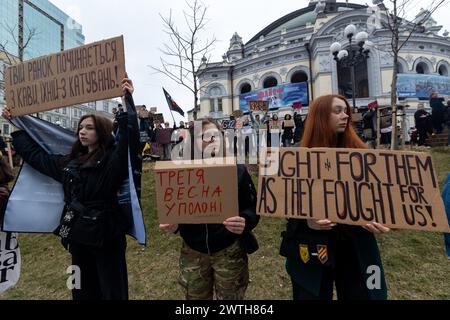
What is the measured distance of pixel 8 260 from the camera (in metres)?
2.63

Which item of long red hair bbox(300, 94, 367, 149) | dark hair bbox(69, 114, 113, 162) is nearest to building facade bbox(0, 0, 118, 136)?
dark hair bbox(69, 114, 113, 162)

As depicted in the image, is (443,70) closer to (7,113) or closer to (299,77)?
(299,77)

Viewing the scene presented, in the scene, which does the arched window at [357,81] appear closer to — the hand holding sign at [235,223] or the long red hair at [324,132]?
the long red hair at [324,132]

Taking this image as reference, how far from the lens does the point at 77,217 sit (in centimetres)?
215

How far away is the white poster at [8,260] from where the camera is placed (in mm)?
2590

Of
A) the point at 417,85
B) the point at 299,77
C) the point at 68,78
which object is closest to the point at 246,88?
the point at 299,77

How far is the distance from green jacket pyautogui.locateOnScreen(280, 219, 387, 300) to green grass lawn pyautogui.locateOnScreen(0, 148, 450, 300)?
1.65 metres

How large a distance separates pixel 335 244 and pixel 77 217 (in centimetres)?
189

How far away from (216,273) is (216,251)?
163 mm

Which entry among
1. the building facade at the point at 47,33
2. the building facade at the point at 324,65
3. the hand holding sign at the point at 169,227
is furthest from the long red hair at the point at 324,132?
the building facade at the point at 324,65

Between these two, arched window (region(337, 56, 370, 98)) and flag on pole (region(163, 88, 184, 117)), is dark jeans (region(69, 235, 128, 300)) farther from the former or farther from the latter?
arched window (region(337, 56, 370, 98))

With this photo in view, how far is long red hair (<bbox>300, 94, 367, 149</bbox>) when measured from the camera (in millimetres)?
2035
